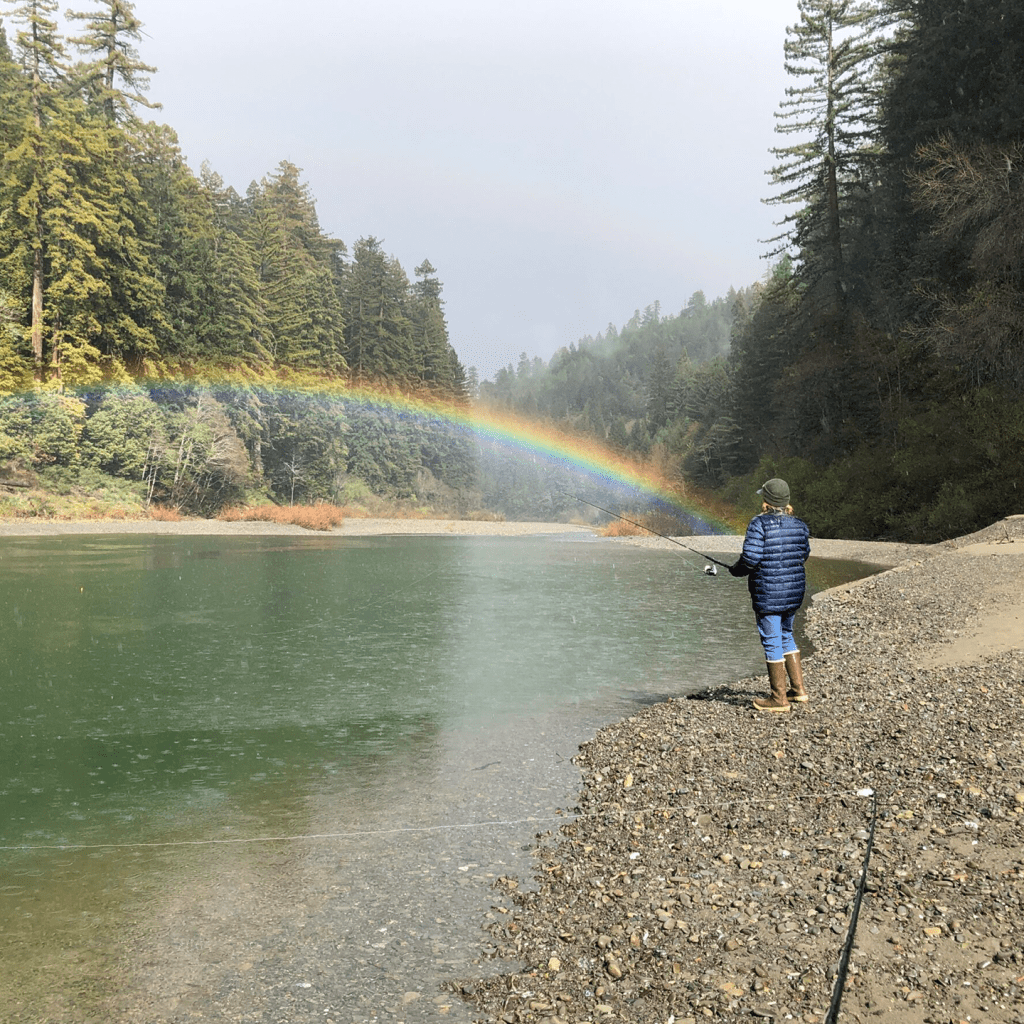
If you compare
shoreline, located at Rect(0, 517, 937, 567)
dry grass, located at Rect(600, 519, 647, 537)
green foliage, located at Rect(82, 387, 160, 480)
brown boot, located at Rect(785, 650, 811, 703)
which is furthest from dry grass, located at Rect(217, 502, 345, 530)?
brown boot, located at Rect(785, 650, 811, 703)

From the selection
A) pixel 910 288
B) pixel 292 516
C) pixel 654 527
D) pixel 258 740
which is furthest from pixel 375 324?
pixel 258 740

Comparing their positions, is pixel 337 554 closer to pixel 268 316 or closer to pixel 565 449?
pixel 268 316

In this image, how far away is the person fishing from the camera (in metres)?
8.05

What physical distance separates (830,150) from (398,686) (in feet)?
139

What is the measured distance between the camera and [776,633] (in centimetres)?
821

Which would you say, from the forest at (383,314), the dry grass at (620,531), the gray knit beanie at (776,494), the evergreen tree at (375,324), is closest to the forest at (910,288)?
the forest at (383,314)

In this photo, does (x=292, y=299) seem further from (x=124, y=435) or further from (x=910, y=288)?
(x=910, y=288)

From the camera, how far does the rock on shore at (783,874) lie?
142 inches

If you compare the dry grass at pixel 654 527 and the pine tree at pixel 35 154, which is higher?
the pine tree at pixel 35 154

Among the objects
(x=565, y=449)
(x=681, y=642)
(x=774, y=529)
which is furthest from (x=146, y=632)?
(x=565, y=449)

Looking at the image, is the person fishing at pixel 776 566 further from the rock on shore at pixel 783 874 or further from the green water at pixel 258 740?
the green water at pixel 258 740

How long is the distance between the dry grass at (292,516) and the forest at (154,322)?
12.6 ft

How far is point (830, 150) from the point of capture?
43.3 meters

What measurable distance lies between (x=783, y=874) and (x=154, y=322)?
187 feet
